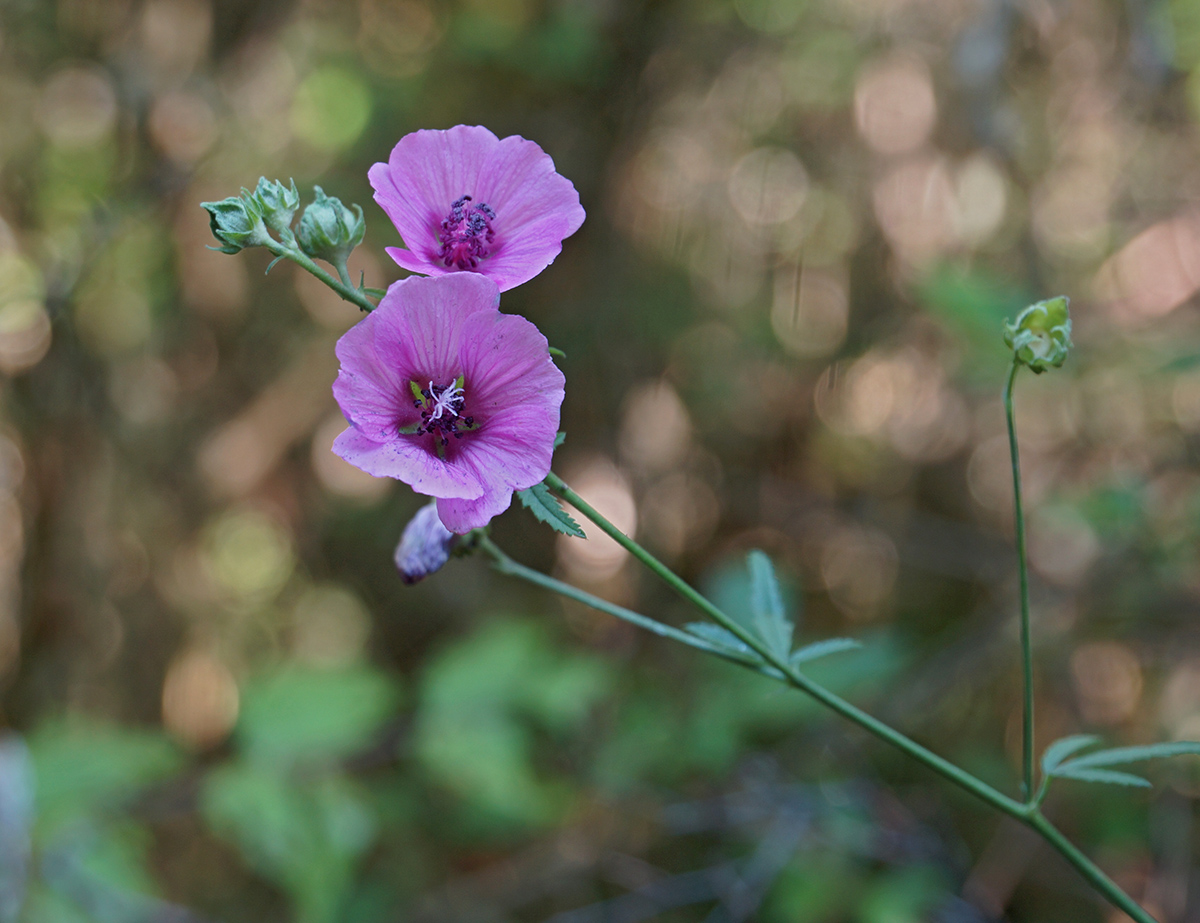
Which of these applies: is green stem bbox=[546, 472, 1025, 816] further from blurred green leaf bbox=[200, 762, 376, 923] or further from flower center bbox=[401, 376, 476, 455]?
blurred green leaf bbox=[200, 762, 376, 923]

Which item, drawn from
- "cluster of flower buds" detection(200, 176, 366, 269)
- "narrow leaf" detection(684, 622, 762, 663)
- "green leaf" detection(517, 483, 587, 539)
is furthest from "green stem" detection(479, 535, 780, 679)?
"cluster of flower buds" detection(200, 176, 366, 269)

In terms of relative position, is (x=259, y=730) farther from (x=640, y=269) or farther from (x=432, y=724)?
(x=640, y=269)

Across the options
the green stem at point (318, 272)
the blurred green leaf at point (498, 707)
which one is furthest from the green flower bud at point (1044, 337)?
the blurred green leaf at point (498, 707)

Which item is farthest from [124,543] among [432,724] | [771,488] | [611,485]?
[771,488]

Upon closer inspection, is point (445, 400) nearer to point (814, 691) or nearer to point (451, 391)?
point (451, 391)

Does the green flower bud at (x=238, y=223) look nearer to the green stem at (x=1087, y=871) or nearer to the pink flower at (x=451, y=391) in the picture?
the pink flower at (x=451, y=391)

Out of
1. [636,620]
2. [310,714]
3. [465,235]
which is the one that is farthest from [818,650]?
[310,714]
